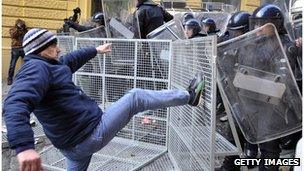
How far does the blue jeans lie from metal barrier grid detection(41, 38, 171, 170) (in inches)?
50.7

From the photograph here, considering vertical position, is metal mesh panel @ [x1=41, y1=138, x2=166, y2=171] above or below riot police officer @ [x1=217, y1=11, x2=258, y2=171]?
below

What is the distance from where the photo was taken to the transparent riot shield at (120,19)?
6448mm

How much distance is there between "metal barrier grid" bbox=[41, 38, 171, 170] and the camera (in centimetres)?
489

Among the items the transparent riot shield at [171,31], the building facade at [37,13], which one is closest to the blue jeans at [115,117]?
the transparent riot shield at [171,31]

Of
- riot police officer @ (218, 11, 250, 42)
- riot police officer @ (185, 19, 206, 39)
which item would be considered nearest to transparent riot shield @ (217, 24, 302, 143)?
riot police officer @ (218, 11, 250, 42)

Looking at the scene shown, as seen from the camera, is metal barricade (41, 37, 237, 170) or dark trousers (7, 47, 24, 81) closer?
metal barricade (41, 37, 237, 170)

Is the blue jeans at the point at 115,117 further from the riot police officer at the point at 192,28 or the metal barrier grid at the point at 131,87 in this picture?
the riot police officer at the point at 192,28

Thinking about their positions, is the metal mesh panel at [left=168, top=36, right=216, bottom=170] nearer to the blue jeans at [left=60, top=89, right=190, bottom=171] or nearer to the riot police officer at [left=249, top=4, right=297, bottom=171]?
the blue jeans at [left=60, top=89, right=190, bottom=171]

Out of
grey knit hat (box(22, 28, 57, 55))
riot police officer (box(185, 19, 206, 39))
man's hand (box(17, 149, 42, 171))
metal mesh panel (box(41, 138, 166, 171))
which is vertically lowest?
metal mesh panel (box(41, 138, 166, 171))

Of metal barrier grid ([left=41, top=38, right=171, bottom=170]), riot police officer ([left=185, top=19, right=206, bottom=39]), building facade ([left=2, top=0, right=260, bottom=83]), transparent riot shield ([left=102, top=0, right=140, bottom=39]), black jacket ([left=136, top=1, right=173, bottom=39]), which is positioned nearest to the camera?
metal barrier grid ([left=41, top=38, right=171, bottom=170])

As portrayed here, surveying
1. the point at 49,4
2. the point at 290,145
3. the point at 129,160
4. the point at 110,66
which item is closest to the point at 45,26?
the point at 49,4

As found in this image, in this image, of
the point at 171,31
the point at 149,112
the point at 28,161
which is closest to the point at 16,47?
the point at 171,31

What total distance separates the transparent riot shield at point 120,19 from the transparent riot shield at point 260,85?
114 inches

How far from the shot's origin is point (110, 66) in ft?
17.8
